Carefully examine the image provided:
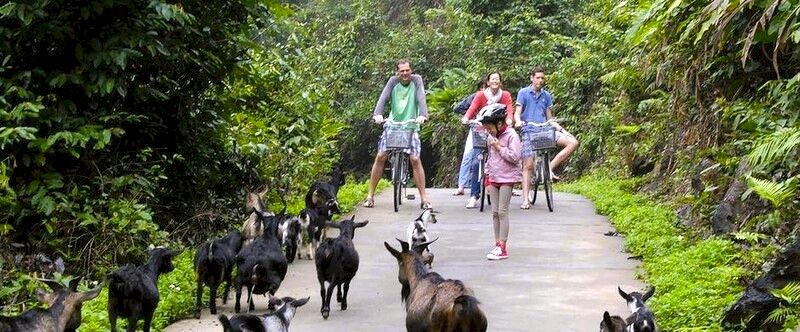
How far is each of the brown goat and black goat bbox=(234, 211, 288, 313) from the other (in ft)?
4.23

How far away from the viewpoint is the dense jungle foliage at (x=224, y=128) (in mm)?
9719

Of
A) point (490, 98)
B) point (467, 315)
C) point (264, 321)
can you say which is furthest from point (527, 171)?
point (264, 321)

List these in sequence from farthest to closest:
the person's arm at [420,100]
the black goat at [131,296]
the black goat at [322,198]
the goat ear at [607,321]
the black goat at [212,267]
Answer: the person's arm at [420,100] → the black goat at [322,198] → the black goat at [212,267] → the black goat at [131,296] → the goat ear at [607,321]

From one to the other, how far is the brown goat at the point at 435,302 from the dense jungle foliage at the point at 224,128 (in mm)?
1962

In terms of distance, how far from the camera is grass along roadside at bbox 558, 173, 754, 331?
8148 millimetres

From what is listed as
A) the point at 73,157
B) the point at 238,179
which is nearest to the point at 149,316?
the point at 73,157

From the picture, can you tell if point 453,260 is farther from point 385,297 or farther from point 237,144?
point 237,144

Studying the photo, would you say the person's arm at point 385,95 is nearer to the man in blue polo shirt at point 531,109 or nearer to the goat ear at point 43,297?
the man in blue polo shirt at point 531,109

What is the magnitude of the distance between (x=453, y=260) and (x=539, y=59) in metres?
16.4

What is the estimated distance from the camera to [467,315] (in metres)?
6.84

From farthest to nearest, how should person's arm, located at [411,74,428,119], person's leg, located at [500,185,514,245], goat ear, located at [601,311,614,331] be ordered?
person's arm, located at [411,74,428,119] < person's leg, located at [500,185,514,245] < goat ear, located at [601,311,614,331]

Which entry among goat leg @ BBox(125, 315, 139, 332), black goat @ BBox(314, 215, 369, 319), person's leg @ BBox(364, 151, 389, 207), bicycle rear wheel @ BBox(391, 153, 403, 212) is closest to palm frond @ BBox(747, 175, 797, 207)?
black goat @ BBox(314, 215, 369, 319)

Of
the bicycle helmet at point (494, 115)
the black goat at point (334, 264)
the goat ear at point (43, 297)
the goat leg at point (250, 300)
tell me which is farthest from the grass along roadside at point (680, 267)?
the goat ear at point (43, 297)

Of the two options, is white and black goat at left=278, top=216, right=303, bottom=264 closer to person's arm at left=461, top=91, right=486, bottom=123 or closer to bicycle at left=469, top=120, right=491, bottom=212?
person's arm at left=461, top=91, right=486, bottom=123
